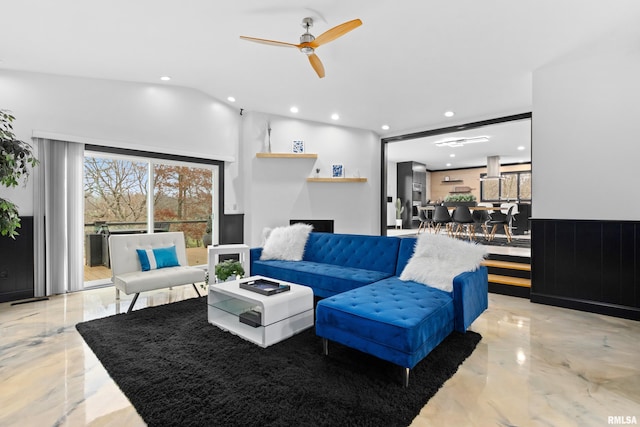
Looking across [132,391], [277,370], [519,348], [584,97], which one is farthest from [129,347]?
[584,97]

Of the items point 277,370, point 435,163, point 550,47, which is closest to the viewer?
point 277,370

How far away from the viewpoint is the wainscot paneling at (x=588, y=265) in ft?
10.8

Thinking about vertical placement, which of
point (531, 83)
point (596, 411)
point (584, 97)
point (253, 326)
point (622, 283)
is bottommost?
point (596, 411)

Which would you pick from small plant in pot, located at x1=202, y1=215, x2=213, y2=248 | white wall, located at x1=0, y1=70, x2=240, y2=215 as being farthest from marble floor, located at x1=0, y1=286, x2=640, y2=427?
small plant in pot, located at x1=202, y1=215, x2=213, y2=248

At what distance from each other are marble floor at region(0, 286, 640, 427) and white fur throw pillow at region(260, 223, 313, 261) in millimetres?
1871

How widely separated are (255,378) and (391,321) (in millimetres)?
964

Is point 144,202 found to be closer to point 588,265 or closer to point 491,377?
point 491,377

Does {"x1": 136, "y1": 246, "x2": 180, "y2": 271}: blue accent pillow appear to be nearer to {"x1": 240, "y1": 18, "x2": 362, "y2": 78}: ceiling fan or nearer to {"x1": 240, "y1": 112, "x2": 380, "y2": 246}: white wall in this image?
{"x1": 240, "y1": 112, "x2": 380, "y2": 246}: white wall

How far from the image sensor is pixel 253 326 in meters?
2.66

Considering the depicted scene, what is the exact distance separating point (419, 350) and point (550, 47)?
3452 millimetres

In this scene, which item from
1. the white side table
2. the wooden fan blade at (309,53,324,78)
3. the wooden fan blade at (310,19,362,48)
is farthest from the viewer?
the white side table

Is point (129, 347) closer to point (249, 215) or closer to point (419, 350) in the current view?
point (419, 350)

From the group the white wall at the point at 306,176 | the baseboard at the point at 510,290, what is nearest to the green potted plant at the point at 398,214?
the white wall at the point at 306,176

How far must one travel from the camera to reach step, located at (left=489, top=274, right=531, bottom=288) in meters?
4.08
